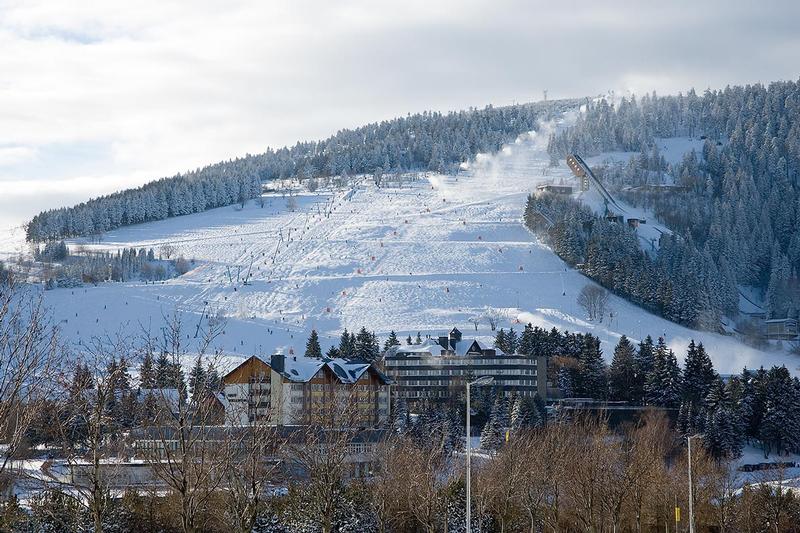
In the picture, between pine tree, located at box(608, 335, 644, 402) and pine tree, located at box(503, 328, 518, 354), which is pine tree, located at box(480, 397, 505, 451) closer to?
pine tree, located at box(608, 335, 644, 402)

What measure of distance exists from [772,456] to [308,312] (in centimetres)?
6681

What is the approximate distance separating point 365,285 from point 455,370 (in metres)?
46.3

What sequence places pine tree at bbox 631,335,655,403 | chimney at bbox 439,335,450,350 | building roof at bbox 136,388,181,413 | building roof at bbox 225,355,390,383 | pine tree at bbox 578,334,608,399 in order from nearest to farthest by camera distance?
1. building roof at bbox 136,388,181,413
2. building roof at bbox 225,355,390,383
3. pine tree at bbox 631,335,655,403
4. pine tree at bbox 578,334,608,399
5. chimney at bbox 439,335,450,350

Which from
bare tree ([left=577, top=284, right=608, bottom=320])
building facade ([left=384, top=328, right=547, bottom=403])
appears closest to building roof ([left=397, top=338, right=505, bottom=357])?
building facade ([left=384, top=328, right=547, bottom=403])

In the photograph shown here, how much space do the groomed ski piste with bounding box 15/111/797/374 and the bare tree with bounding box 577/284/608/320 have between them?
1.01m

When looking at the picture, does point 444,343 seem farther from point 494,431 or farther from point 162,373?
point 162,373

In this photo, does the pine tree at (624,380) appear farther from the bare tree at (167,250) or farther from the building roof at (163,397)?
the bare tree at (167,250)

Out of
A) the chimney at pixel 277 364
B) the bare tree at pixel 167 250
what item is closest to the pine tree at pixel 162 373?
the chimney at pixel 277 364

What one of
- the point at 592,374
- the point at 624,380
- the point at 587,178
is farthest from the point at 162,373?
the point at 587,178

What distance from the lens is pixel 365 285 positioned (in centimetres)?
14238

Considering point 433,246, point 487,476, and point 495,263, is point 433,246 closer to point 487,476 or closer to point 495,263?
point 495,263

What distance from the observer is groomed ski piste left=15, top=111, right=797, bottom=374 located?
120 m

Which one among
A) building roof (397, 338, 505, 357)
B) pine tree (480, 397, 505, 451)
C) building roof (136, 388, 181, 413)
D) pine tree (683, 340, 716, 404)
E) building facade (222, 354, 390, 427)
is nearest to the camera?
building roof (136, 388, 181, 413)

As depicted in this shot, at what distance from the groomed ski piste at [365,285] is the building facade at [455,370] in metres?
13.7
